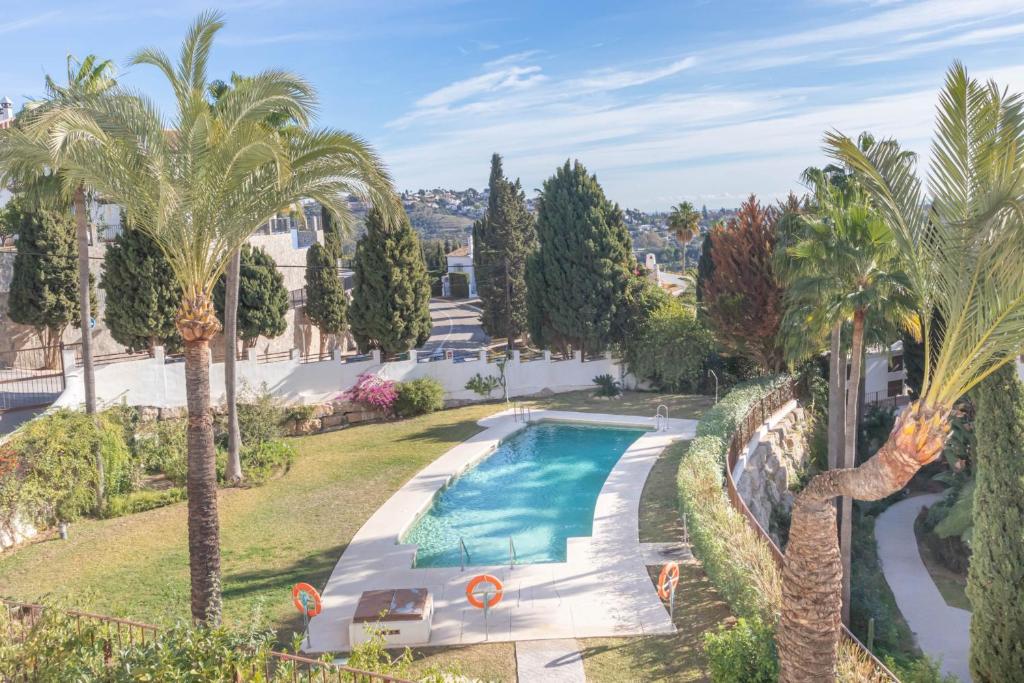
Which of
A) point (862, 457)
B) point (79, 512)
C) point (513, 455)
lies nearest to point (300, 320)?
point (513, 455)

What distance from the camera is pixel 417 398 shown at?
2548 centimetres

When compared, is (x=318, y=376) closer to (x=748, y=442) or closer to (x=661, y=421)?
(x=661, y=421)

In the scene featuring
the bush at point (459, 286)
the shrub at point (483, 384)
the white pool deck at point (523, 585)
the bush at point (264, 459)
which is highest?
the bush at point (459, 286)

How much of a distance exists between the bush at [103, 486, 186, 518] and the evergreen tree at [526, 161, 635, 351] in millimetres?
15404

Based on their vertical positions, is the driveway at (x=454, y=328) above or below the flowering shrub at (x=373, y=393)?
above

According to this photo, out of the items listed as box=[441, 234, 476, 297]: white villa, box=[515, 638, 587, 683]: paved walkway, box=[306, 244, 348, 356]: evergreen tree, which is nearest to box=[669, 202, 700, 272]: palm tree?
box=[441, 234, 476, 297]: white villa

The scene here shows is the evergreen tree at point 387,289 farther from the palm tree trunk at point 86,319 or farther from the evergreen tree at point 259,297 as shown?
the palm tree trunk at point 86,319

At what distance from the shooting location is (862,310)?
1526cm

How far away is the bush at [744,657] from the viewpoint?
8.73 meters

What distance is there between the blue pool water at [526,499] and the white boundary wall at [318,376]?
13.4 ft

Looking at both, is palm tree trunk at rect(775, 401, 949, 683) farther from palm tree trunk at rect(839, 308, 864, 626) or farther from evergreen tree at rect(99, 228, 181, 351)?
evergreen tree at rect(99, 228, 181, 351)

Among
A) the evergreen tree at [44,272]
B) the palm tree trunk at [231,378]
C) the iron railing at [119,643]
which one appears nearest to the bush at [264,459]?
the palm tree trunk at [231,378]

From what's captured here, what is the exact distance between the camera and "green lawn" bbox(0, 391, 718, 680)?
39.4 ft

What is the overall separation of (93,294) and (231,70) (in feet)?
39.4
